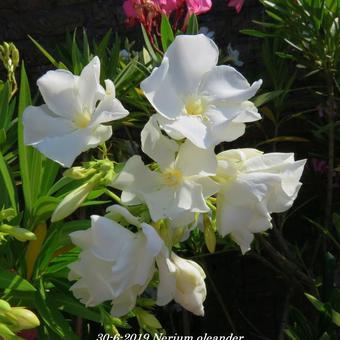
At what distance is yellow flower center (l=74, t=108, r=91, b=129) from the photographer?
2.37 ft

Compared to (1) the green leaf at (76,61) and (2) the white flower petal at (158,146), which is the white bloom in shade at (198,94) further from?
(1) the green leaf at (76,61)

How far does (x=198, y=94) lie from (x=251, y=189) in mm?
130

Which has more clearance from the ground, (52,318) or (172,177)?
(172,177)

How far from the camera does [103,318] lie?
90 centimetres

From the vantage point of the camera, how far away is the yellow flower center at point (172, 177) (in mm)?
683

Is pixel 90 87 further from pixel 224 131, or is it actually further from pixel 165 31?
pixel 165 31

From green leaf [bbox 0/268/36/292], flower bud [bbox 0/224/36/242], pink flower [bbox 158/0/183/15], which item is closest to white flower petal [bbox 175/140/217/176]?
flower bud [bbox 0/224/36/242]

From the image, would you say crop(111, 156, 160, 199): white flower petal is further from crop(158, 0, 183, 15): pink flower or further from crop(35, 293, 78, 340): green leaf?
crop(158, 0, 183, 15): pink flower

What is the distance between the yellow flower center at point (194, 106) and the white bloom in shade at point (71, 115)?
0.07 metres

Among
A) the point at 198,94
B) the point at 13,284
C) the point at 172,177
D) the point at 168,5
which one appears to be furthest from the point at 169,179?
the point at 168,5

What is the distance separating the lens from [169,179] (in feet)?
2.28

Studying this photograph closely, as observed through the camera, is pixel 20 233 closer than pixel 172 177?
No

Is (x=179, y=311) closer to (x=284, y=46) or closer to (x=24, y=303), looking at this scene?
(x=284, y=46)

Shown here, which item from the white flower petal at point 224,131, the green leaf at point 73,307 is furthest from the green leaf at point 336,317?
the white flower petal at point 224,131
